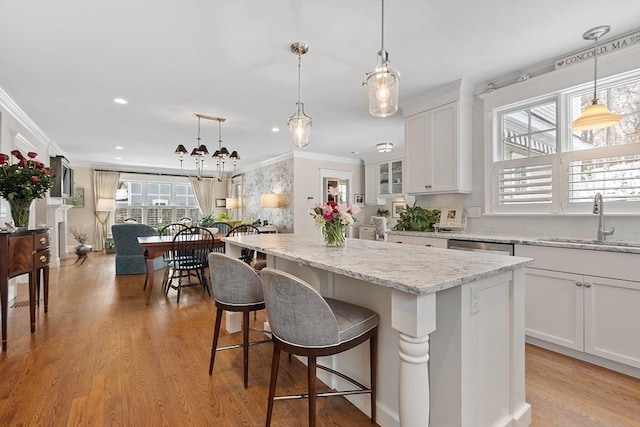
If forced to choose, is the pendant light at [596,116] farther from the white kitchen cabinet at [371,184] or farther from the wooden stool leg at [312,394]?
the white kitchen cabinet at [371,184]

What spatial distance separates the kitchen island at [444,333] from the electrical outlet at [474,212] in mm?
Result: 1917

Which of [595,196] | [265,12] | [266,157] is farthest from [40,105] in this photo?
[595,196]

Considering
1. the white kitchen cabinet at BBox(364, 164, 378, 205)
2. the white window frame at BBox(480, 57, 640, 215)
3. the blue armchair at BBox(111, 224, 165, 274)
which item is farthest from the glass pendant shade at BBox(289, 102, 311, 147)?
the white kitchen cabinet at BBox(364, 164, 378, 205)

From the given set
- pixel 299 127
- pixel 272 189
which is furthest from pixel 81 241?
pixel 299 127

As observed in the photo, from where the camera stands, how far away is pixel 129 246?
5.25 meters

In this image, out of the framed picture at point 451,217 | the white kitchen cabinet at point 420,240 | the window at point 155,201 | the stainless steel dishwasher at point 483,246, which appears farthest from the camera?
the window at point 155,201

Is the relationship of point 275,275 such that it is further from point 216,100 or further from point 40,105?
point 40,105

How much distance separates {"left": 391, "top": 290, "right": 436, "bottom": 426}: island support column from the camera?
106 cm

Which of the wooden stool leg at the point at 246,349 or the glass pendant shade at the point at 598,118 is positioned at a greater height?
the glass pendant shade at the point at 598,118

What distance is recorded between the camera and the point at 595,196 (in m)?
2.46

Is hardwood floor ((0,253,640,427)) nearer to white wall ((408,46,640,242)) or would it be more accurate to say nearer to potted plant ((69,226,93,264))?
white wall ((408,46,640,242))

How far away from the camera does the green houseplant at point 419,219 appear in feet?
11.9

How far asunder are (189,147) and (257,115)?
2.75 metres

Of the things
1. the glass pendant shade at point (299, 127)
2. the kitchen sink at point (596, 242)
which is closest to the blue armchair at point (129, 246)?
the glass pendant shade at point (299, 127)
